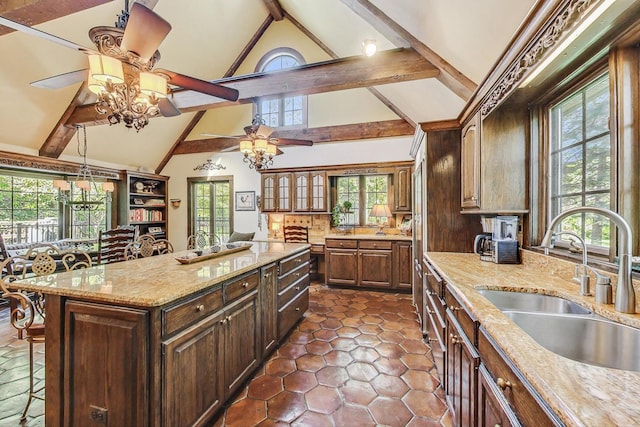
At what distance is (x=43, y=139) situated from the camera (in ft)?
15.2

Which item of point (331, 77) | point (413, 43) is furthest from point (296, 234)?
point (413, 43)

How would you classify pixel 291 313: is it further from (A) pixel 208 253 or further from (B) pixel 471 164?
(B) pixel 471 164

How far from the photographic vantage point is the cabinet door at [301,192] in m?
5.44

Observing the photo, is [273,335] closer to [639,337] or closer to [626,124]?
[639,337]

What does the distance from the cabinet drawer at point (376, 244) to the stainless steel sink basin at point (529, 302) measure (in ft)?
9.75

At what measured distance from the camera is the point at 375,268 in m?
4.69

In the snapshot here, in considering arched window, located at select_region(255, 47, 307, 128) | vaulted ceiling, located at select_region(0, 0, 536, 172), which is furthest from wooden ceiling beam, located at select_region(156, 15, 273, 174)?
arched window, located at select_region(255, 47, 307, 128)

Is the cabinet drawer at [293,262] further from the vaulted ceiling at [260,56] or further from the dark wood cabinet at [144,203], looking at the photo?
the dark wood cabinet at [144,203]

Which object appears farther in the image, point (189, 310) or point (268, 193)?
point (268, 193)

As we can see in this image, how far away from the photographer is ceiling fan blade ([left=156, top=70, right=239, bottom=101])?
2.19 meters

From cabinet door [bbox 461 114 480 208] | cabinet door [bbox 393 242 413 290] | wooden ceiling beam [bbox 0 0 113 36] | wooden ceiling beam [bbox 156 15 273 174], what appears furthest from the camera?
wooden ceiling beam [bbox 156 15 273 174]

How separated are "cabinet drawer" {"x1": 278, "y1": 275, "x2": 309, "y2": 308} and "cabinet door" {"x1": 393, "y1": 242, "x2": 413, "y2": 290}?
1789mm

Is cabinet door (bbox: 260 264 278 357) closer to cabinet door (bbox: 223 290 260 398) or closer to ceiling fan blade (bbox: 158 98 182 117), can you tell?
cabinet door (bbox: 223 290 260 398)

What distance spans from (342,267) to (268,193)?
216 centimetres
